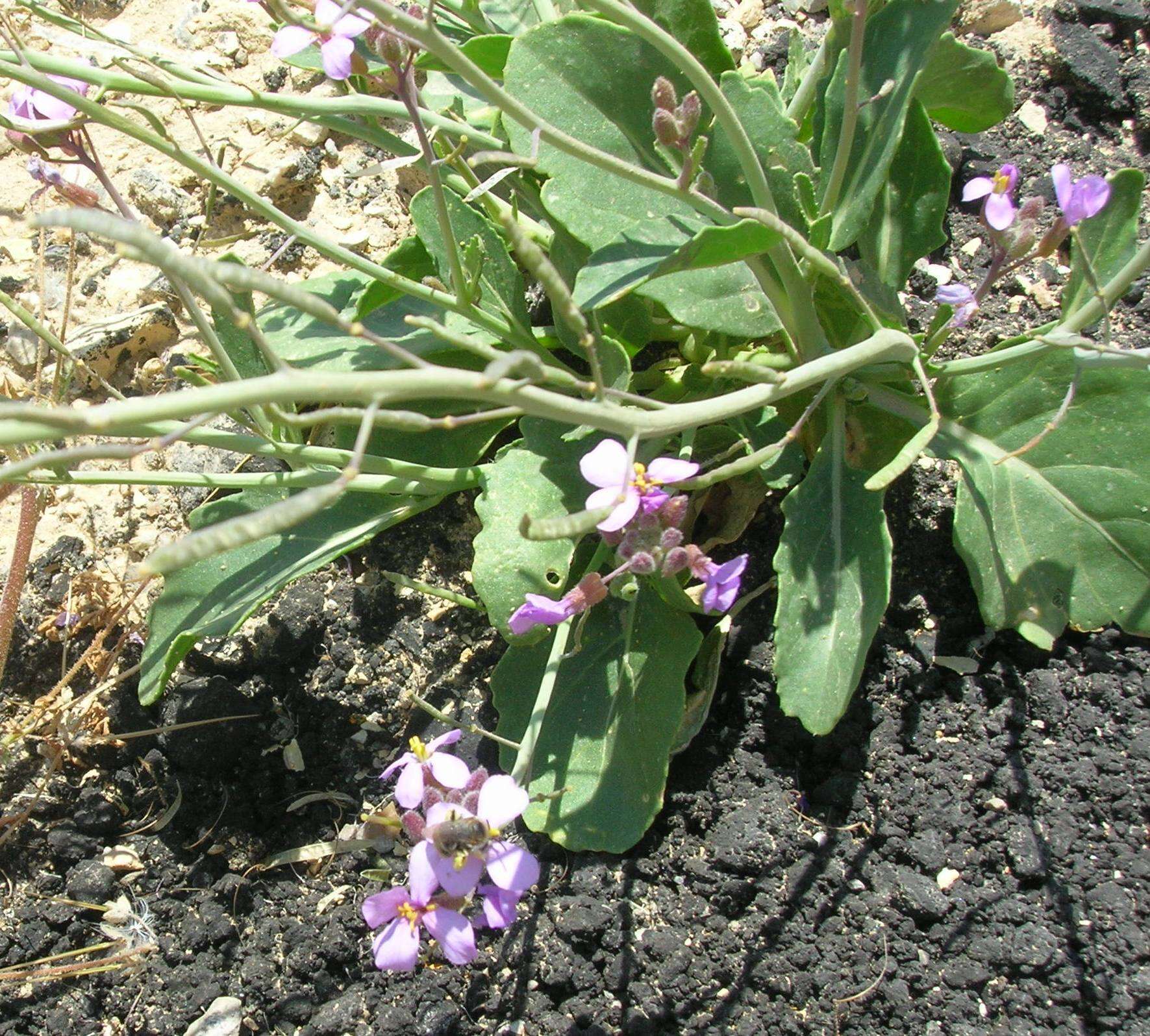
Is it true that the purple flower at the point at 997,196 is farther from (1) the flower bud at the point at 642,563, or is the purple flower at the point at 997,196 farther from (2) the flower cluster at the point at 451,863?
(2) the flower cluster at the point at 451,863

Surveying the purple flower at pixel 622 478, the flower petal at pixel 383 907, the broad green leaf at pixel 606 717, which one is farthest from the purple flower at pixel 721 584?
the flower petal at pixel 383 907

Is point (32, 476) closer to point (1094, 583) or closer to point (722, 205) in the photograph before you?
point (722, 205)

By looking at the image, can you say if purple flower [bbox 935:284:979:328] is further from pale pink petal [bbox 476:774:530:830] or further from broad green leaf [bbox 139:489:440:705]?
pale pink petal [bbox 476:774:530:830]

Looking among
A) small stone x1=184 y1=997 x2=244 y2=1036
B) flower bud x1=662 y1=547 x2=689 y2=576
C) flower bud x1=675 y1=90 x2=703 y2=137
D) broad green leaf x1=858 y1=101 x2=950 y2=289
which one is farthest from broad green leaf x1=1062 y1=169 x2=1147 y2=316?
small stone x1=184 y1=997 x2=244 y2=1036

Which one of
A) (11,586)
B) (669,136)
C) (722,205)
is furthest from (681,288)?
(11,586)

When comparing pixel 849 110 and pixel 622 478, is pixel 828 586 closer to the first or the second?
pixel 622 478

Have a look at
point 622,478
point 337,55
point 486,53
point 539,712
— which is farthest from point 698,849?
point 486,53
